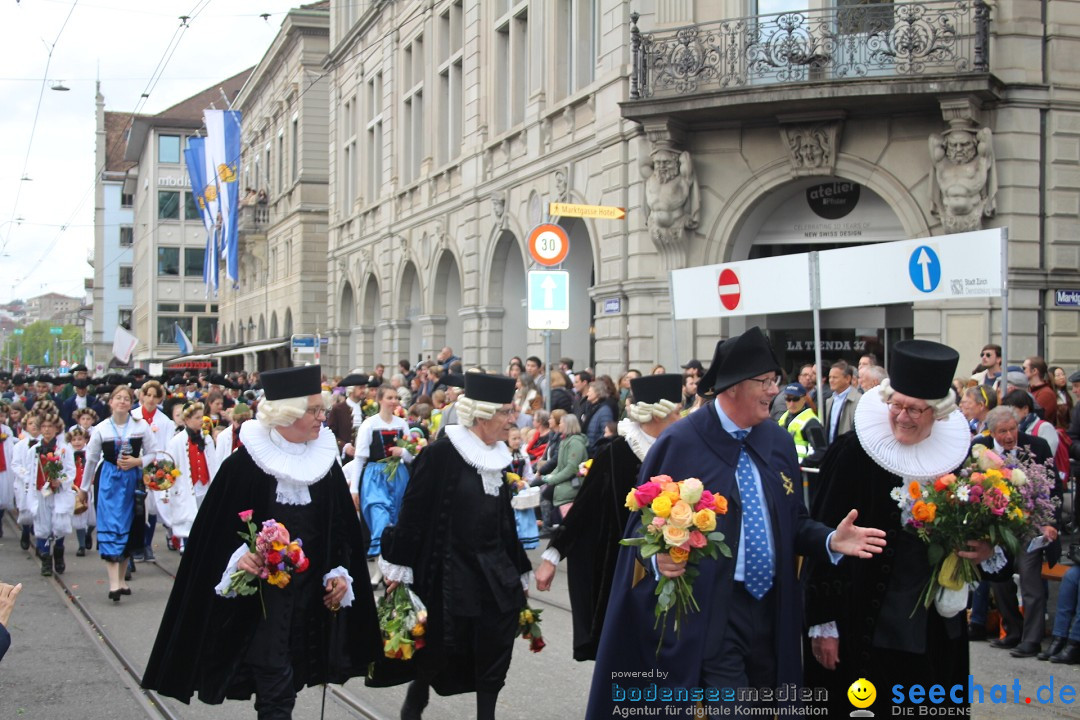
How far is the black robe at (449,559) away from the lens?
21.2 feet

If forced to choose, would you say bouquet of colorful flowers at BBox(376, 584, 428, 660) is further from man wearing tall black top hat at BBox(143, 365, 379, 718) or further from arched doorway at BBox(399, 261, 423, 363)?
arched doorway at BBox(399, 261, 423, 363)

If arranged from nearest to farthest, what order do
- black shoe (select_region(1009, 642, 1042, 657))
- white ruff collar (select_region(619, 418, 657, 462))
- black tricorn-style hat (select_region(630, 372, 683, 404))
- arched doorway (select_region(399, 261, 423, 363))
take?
white ruff collar (select_region(619, 418, 657, 462)) → black tricorn-style hat (select_region(630, 372, 683, 404)) → black shoe (select_region(1009, 642, 1042, 657)) → arched doorway (select_region(399, 261, 423, 363))

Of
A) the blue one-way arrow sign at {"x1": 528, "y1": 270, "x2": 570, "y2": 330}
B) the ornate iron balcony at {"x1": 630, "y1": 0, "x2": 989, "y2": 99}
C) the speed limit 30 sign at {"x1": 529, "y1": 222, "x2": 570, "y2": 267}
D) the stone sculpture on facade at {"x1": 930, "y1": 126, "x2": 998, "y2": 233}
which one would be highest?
the ornate iron balcony at {"x1": 630, "y1": 0, "x2": 989, "y2": 99}

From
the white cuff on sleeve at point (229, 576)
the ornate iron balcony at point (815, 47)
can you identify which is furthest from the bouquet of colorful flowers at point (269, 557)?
the ornate iron balcony at point (815, 47)

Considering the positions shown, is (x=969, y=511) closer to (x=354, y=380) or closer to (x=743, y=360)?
(x=743, y=360)

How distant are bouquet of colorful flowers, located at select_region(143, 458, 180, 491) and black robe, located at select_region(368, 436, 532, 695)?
19.6ft

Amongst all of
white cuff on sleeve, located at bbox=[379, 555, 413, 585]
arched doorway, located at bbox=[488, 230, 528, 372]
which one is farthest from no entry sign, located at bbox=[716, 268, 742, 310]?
arched doorway, located at bbox=[488, 230, 528, 372]

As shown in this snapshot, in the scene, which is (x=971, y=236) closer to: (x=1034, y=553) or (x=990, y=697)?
(x=1034, y=553)

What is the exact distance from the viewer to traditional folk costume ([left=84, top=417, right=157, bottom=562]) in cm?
1160

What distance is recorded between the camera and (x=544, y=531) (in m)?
15.6

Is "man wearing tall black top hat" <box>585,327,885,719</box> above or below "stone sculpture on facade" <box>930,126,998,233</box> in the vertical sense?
below

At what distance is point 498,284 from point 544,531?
12252mm

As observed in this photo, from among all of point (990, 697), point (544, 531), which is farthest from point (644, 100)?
point (990, 697)

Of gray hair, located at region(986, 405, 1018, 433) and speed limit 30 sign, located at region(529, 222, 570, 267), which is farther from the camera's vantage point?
speed limit 30 sign, located at region(529, 222, 570, 267)
